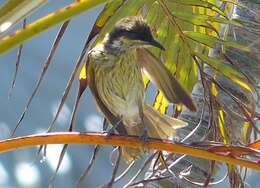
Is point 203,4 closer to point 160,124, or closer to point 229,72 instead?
point 229,72

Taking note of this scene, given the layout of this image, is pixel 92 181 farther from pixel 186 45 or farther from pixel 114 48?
pixel 186 45

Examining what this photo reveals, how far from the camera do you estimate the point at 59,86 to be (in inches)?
160

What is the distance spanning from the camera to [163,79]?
1896 mm

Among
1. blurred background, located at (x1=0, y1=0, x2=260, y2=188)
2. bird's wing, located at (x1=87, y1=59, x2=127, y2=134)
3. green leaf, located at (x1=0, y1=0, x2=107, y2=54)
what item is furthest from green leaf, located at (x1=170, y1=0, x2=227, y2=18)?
blurred background, located at (x1=0, y1=0, x2=260, y2=188)

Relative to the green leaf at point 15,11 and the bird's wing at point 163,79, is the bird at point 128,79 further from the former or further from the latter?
the green leaf at point 15,11

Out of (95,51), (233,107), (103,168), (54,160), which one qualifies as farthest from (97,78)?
(103,168)

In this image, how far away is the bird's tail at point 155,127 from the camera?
2004mm

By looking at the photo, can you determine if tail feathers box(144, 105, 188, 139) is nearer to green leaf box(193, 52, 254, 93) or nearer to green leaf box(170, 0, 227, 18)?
green leaf box(193, 52, 254, 93)

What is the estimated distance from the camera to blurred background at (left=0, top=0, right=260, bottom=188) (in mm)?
3820

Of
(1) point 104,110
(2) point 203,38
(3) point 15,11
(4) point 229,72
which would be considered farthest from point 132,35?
(3) point 15,11

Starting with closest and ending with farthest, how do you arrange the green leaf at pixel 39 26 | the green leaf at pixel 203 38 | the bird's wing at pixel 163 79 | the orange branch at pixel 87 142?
the green leaf at pixel 39 26 < the orange branch at pixel 87 142 < the bird's wing at pixel 163 79 < the green leaf at pixel 203 38

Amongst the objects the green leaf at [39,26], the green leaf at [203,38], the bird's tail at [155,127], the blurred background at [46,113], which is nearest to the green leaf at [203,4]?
the green leaf at [203,38]

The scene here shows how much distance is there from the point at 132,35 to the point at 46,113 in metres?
1.81

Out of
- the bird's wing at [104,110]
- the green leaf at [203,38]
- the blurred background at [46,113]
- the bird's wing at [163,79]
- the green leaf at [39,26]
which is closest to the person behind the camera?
the green leaf at [39,26]
